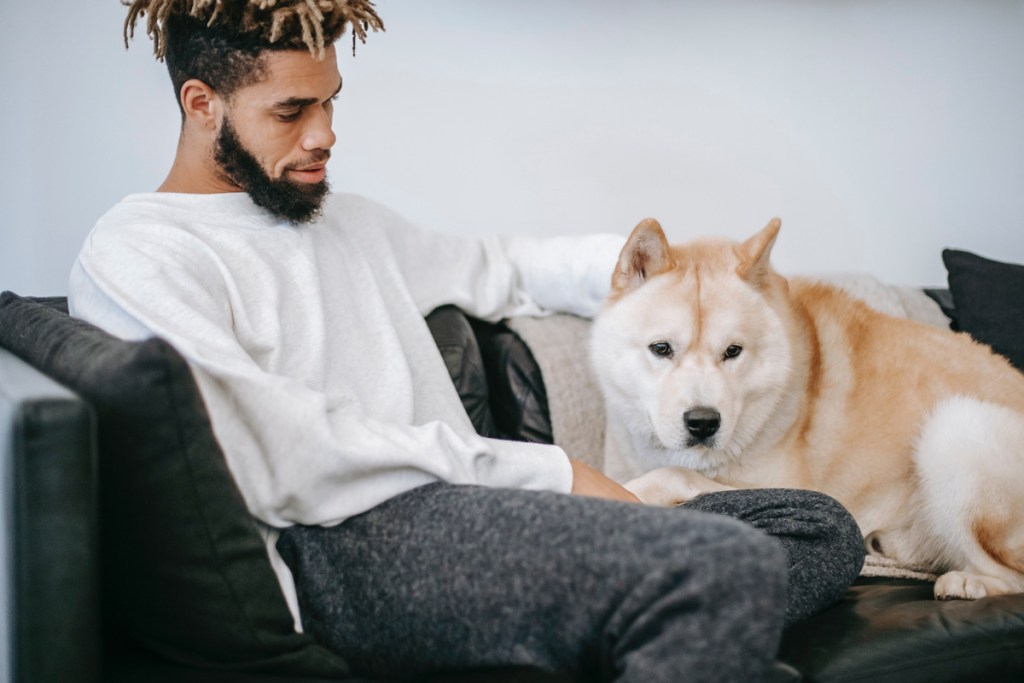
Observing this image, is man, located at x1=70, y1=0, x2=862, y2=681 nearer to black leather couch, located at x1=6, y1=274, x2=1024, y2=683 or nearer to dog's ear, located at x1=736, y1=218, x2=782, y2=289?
black leather couch, located at x1=6, y1=274, x2=1024, y2=683

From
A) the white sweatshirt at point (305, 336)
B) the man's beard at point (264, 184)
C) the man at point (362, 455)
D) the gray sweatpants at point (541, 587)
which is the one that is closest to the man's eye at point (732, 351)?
the man at point (362, 455)

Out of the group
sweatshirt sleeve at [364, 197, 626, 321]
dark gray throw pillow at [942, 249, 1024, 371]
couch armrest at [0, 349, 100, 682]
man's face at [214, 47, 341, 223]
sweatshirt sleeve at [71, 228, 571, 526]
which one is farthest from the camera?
dark gray throw pillow at [942, 249, 1024, 371]

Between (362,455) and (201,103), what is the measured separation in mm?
819

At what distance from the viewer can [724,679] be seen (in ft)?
3.26

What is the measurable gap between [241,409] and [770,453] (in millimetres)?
1103

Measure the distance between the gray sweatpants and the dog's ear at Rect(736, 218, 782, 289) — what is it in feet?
2.50

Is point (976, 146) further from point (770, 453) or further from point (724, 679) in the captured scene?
point (724, 679)

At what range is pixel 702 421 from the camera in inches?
65.7

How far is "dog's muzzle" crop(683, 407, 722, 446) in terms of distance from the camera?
1.67 meters

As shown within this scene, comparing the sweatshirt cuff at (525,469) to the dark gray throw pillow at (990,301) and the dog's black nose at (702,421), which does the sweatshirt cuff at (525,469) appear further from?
the dark gray throw pillow at (990,301)

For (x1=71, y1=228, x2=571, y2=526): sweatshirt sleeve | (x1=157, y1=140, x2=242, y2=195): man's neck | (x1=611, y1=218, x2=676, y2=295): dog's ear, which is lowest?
(x1=71, y1=228, x2=571, y2=526): sweatshirt sleeve

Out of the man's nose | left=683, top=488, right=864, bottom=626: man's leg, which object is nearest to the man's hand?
left=683, top=488, right=864, bottom=626: man's leg

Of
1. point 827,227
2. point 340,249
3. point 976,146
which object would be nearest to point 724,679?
point 340,249

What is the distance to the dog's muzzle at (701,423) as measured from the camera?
1669 millimetres
